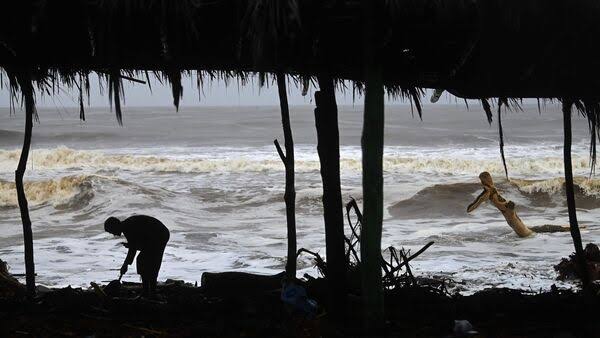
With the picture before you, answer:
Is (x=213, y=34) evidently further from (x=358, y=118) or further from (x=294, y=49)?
(x=358, y=118)

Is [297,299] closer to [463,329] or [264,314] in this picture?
[264,314]

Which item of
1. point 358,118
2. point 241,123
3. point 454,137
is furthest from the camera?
point 358,118

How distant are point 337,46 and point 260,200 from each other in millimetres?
16101

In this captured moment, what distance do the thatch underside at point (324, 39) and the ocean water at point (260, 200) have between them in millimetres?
4207

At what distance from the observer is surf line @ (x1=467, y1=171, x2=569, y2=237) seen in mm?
10378

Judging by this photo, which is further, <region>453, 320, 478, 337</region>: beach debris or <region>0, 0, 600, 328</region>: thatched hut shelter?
<region>453, 320, 478, 337</region>: beach debris

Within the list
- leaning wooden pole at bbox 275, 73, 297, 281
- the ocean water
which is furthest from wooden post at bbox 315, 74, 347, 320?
the ocean water

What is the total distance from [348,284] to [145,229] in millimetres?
1400

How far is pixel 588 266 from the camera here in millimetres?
6891

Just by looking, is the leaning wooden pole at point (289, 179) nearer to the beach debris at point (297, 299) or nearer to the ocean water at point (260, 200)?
the beach debris at point (297, 299)

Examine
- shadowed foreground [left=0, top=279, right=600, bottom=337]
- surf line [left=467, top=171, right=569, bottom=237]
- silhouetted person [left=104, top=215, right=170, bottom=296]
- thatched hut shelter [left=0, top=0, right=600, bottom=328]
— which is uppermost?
thatched hut shelter [left=0, top=0, right=600, bottom=328]

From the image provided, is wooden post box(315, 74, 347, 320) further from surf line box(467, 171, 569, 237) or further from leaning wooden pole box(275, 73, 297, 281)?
surf line box(467, 171, 569, 237)

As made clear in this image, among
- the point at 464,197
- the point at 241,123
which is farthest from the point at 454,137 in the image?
the point at 464,197

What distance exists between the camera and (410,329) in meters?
4.20
